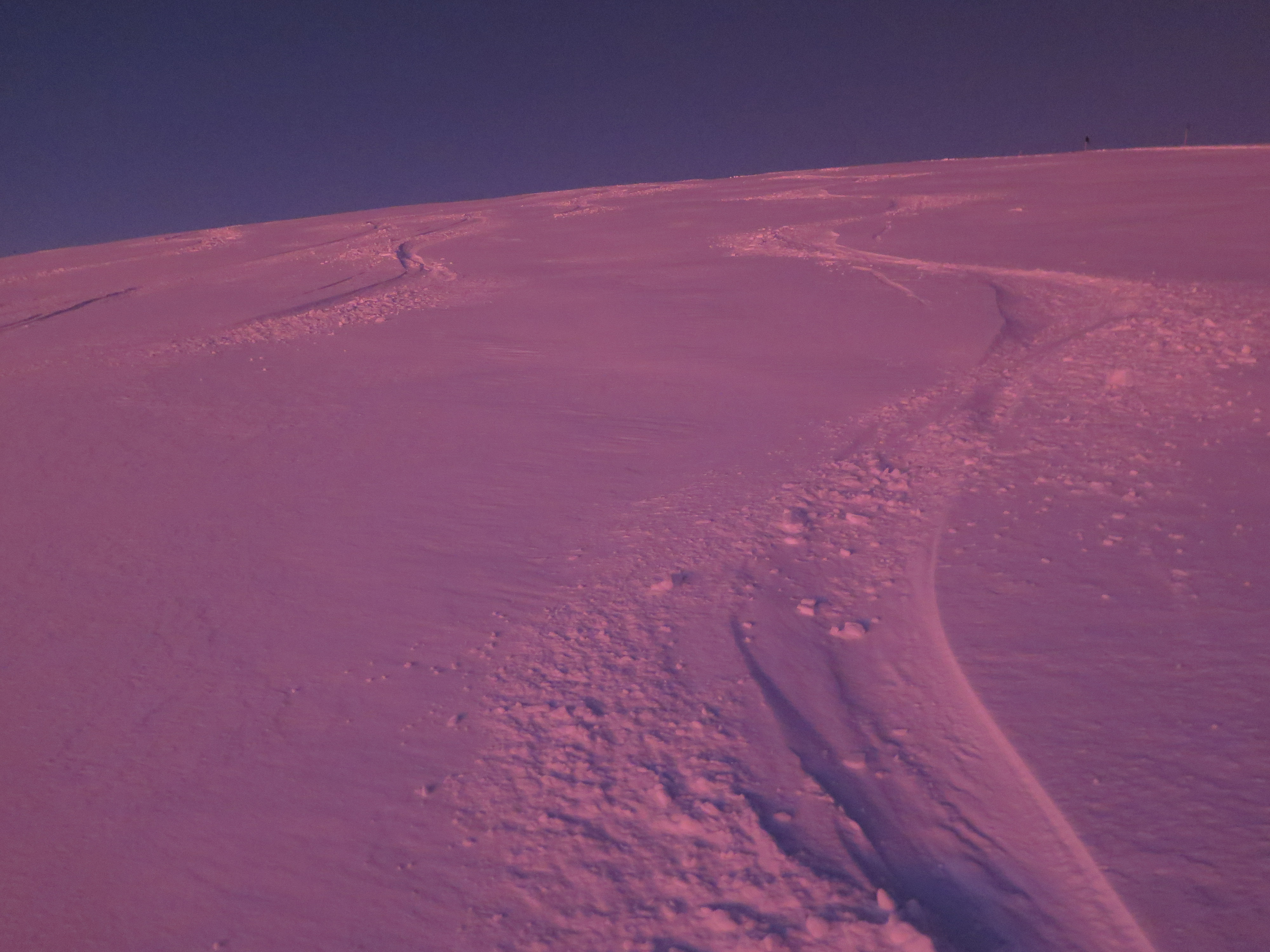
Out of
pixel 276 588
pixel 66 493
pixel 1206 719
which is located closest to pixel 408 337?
pixel 66 493

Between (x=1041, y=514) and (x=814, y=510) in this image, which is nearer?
(x=1041, y=514)

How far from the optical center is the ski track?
1.65 metres

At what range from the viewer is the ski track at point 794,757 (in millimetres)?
1646

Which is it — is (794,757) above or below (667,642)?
below

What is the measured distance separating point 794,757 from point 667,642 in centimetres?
59

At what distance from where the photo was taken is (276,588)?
9.84ft

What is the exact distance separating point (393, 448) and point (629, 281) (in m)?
4.31

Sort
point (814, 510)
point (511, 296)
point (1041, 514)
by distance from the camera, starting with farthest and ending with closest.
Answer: point (511, 296)
point (814, 510)
point (1041, 514)

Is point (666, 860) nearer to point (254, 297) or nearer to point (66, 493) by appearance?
point (66, 493)

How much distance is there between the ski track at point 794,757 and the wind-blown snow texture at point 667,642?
1cm

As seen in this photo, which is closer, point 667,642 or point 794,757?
point 794,757

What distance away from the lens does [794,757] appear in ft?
6.73

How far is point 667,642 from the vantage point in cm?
250

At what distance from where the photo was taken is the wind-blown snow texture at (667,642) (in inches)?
68.4
